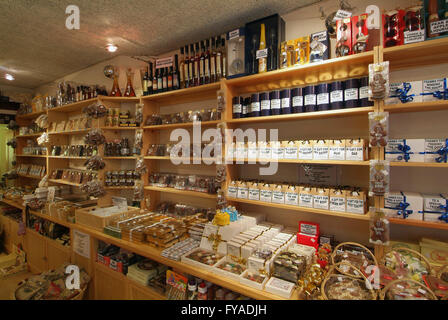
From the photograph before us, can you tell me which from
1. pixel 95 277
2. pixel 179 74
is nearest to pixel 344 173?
pixel 179 74

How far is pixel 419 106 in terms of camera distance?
4.81 ft

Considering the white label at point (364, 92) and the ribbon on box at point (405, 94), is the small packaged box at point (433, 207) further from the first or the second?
the white label at point (364, 92)

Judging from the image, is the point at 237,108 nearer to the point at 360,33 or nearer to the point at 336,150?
the point at 336,150

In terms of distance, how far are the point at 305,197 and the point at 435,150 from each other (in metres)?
0.85

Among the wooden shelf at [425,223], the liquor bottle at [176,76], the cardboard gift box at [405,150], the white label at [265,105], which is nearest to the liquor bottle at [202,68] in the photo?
the liquor bottle at [176,76]

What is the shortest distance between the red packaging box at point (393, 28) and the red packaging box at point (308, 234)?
Answer: 1.42 meters

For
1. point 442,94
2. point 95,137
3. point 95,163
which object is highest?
point 442,94

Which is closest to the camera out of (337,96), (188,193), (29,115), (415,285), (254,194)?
(415,285)

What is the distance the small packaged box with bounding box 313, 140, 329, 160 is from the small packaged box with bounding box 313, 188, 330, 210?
248 millimetres

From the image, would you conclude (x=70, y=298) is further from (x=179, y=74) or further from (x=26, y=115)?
(x=26, y=115)

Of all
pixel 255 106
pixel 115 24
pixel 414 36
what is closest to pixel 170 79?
pixel 115 24

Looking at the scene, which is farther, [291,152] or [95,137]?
[95,137]

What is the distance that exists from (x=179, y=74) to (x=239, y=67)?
0.77 m

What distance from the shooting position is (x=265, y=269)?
1.44 m
